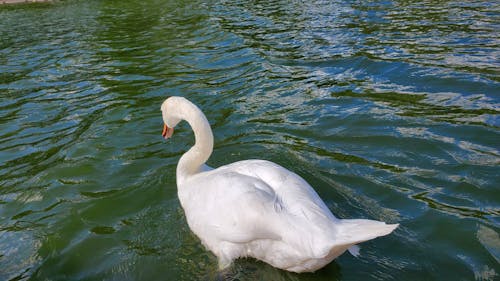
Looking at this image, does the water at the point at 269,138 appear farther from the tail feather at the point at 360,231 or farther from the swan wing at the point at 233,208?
the tail feather at the point at 360,231

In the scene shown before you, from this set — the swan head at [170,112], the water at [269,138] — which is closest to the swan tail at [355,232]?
the water at [269,138]

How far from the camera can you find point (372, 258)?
3.79 meters

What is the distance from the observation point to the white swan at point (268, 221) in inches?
121

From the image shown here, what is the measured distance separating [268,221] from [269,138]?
292 centimetres

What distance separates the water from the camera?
4.05m

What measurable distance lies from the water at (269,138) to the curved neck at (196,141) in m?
0.42

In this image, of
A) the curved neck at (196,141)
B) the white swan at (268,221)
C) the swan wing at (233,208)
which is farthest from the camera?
the curved neck at (196,141)

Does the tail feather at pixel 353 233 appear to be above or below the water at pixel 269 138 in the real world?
above

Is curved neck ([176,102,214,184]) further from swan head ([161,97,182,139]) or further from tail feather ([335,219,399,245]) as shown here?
tail feather ([335,219,399,245])

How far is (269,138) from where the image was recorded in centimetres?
623

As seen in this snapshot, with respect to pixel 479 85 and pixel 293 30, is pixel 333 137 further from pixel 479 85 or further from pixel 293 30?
pixel 293 30

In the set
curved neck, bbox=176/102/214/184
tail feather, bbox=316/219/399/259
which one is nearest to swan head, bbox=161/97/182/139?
curved neck, bbox=176/102/214/184

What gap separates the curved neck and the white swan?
1.03ft

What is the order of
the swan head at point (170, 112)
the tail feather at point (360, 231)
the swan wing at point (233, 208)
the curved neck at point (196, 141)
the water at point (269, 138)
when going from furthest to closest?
1. the swan head at point (170, 112)
2. the curved neck at point (196, 141)
3. the water at point (269, 138)
4. the swan wing at point (233, 208)
5. the tail feather at point (360, 231)
